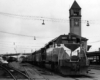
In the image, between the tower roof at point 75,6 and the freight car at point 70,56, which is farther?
the tower roof at point 75,6

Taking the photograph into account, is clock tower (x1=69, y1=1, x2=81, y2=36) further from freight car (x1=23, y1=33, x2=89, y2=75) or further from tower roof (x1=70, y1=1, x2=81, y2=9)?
freight car (x1=23, y1=33, x2=89, y2=75)

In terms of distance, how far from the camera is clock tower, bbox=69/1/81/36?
3607 inches

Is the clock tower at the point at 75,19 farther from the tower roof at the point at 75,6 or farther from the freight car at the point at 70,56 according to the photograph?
the freight car at the point at 70,56

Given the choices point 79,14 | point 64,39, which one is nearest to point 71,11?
point 79,14

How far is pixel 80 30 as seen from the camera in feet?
305

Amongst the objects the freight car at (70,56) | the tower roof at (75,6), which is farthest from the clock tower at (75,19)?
the freight car at (70,56)

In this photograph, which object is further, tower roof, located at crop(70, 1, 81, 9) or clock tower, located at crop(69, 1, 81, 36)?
tower roof, located at crop(70, 1, 81, 9)

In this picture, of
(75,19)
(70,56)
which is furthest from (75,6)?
(70,56)

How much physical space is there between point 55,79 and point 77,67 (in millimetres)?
2657

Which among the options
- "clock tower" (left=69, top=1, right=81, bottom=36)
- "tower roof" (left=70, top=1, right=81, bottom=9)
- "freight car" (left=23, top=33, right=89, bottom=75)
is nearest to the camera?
"freight car" (left=23, top=33, right=89, bottom=75)

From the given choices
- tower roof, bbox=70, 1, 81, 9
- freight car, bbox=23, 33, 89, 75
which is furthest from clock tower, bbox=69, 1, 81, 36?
freight car, bbox=23, 33, 89, 75

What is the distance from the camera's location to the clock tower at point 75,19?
9162 cm

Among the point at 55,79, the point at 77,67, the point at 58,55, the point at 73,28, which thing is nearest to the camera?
the point at 55,79

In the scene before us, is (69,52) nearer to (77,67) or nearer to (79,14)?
(77,67)
